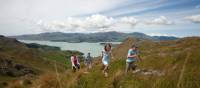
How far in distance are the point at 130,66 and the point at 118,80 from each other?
3230mm

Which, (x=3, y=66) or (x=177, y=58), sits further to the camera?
(x=3, y=66)

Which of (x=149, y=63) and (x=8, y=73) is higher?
(x=149, y=63)

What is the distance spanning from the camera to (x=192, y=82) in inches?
299

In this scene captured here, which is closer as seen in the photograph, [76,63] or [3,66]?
[76,63]

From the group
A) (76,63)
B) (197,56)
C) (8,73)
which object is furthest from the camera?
(8,73)

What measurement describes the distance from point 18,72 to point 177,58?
528 ft

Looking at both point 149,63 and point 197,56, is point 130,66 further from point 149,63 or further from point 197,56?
point 197,56

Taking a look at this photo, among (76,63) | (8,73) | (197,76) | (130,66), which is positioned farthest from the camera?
(8,73)

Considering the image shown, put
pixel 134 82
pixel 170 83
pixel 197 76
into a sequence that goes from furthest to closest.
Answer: pixel 134 82 → pixel 197 76 → pixel 170 83

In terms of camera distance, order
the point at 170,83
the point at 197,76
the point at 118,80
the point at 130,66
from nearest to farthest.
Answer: the point at 170,83 < the point at 197,76 < the point at 118,80 < the point at 130,66

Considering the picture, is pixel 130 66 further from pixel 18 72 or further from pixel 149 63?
pixel 18 72

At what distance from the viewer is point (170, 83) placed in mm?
7418

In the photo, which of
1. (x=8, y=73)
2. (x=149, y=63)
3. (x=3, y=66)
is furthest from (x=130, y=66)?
(x=3, y=66)

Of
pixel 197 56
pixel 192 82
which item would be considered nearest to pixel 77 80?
pixel 197 56
